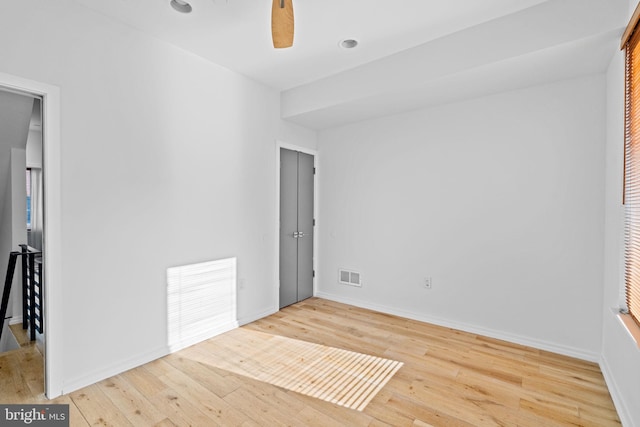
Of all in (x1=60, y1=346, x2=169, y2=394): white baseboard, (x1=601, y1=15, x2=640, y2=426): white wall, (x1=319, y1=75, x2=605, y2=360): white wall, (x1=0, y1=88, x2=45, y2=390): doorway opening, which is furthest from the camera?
(x1=0, y1=88, x2=45, y2=390): doorway opening

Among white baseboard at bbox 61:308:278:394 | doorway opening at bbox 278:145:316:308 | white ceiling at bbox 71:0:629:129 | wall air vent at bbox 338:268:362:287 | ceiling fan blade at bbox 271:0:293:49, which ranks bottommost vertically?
white baseboard at bbox 61:308:278:394

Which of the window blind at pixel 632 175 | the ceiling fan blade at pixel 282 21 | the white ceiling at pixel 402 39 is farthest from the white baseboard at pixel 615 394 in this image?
the ceiling fan blade at pixel 282 21

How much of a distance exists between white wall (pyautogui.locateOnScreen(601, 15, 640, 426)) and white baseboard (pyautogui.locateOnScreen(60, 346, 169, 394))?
3.38m

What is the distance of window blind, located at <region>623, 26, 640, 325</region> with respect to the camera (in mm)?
1914

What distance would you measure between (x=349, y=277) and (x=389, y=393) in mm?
2153

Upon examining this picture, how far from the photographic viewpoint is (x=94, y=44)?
7.85 ft

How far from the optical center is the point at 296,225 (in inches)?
173

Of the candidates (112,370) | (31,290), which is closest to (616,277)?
(112,370)

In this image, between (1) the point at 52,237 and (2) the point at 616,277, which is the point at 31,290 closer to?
(1) the point at 52,237

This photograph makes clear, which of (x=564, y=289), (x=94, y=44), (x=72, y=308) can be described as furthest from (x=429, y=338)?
(x=94, y=44)

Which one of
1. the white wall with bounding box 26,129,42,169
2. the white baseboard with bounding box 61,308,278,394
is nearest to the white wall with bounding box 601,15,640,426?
the white baseboard with bounding box 61,308,278,394

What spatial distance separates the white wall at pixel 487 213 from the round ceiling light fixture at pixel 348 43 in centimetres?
123

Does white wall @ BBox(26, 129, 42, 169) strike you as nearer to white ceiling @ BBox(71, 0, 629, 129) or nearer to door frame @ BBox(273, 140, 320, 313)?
white ceiling @ BBox(71, 0, 629, 129)

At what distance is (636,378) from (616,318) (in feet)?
1.77
